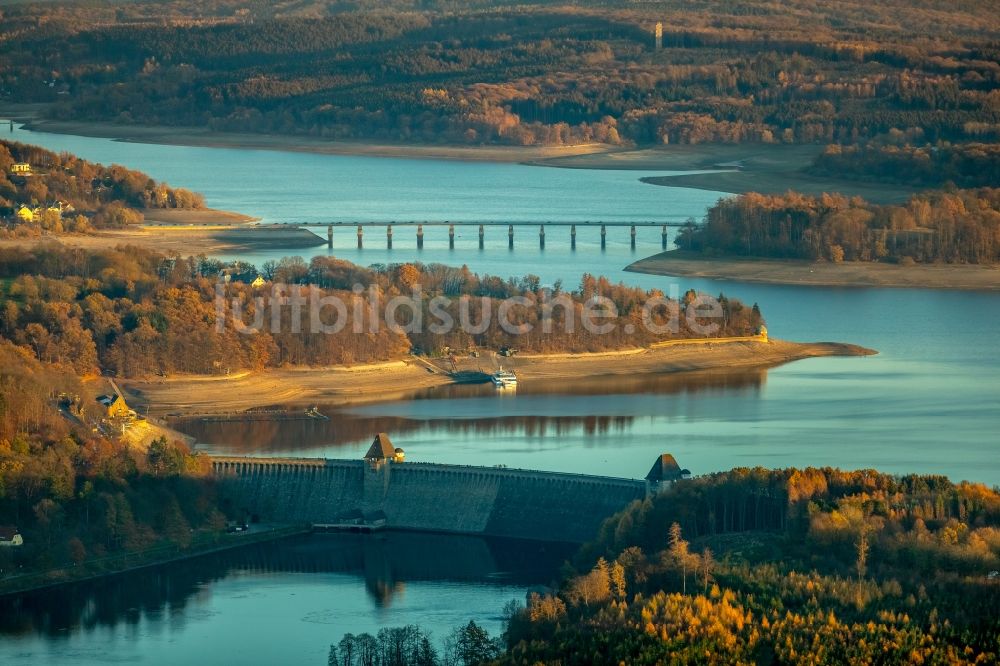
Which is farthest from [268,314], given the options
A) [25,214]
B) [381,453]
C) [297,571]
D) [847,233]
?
[847,233]

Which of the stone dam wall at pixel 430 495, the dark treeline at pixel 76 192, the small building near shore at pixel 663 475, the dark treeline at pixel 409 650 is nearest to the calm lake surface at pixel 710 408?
the dark treeline at pixel 409 650

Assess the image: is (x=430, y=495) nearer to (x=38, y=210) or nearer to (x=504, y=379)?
(x=504, y=379)

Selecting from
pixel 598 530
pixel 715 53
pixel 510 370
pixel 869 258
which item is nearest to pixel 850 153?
pixel 869 258

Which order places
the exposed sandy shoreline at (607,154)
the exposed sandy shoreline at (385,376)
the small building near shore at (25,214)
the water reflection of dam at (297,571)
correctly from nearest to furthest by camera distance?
the water reflection of dam at (297,571), the exposed sandy shoreline at (385,376), the small building near shore at (25,214), the exposed sandy shoreline at (607,154)

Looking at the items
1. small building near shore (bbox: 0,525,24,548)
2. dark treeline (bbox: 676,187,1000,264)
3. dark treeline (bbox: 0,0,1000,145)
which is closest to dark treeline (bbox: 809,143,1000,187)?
dark treeline (bbox: 0,0,1000,145)

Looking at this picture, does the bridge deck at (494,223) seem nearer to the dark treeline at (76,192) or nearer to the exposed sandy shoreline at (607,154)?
the dark treeline at (76,192)
